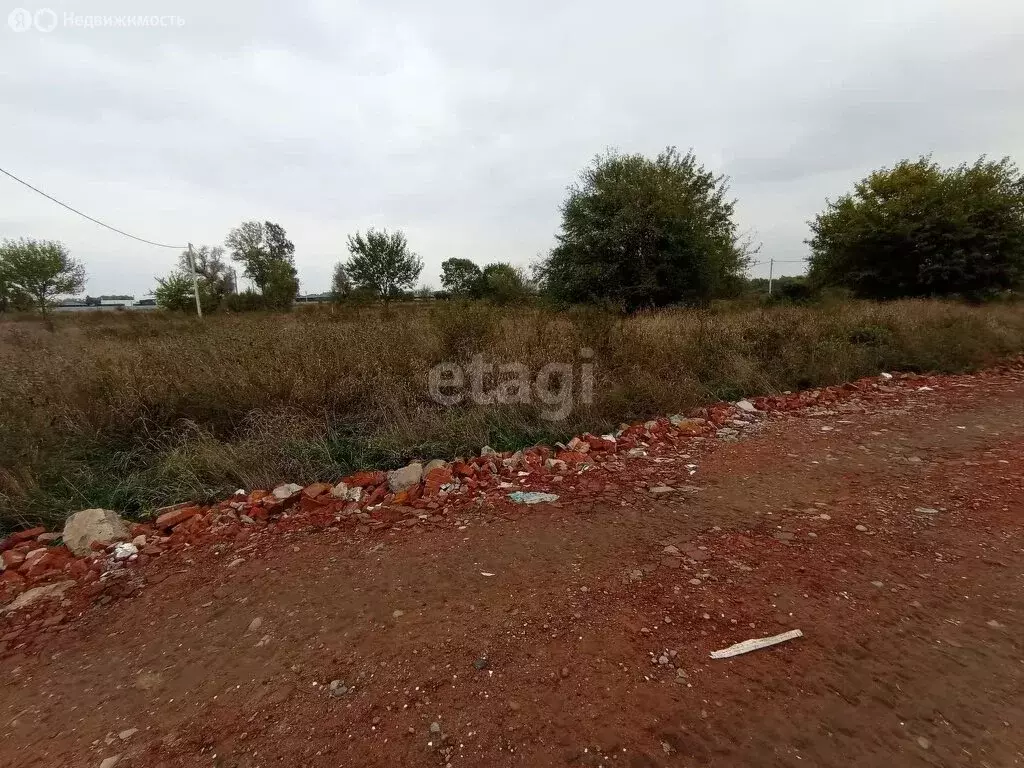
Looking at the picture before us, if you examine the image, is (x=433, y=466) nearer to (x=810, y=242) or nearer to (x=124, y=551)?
(x=124, y=551)

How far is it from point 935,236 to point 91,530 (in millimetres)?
20898

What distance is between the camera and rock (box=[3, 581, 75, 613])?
2.28 m

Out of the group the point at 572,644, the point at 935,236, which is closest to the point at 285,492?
the point at 572,644

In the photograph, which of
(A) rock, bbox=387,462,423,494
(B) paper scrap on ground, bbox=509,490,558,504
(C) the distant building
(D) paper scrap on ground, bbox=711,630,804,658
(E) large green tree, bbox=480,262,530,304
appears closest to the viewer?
(D) paper scrap on ground, bbox=711,630,804,658

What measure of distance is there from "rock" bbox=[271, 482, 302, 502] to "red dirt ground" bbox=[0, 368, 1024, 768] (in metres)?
0.50

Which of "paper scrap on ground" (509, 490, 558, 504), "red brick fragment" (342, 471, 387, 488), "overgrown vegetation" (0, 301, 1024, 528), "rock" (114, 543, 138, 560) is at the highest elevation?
"overgrown vegetation" (0, 301, 1024, 528)

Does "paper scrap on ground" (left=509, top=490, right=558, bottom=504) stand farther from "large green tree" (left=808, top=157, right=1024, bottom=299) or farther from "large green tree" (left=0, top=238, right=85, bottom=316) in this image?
"large green tree" (left=0, top=238, right=85, bottom=316)

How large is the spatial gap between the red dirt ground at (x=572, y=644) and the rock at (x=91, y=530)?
0.52 meters

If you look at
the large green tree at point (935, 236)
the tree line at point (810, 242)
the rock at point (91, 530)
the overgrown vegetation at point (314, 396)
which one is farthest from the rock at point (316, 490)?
the large green tree at point (935, 236)

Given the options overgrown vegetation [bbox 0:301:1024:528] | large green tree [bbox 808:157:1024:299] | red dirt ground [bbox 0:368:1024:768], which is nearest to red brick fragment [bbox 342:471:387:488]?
overgrown vegetation [bbox 0:301:1024:528]

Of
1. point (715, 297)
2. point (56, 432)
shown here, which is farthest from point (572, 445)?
point (715, 297)

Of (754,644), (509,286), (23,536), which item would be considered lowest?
(754,644)

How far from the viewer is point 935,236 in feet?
47.0

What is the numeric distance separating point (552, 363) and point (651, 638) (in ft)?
12.6
